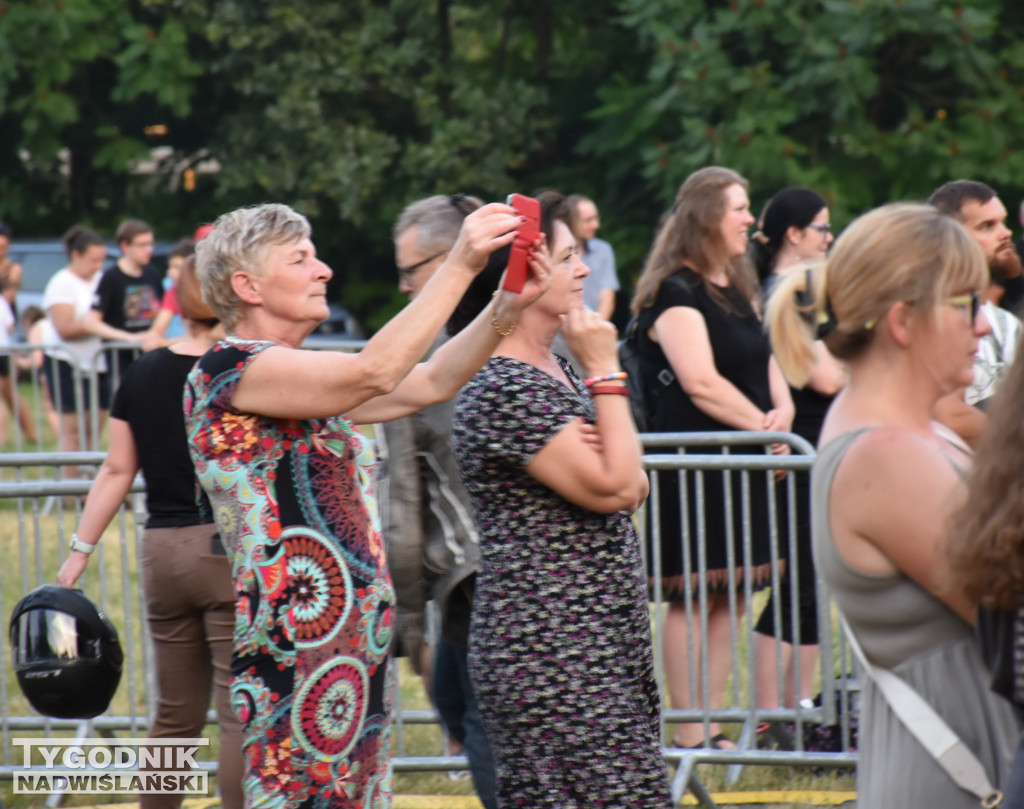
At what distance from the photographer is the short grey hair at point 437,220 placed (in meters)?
3.79

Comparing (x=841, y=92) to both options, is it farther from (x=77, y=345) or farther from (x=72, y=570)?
(x=72, y=570)

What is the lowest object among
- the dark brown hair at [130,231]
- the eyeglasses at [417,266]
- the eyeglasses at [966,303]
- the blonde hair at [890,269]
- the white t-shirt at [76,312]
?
the white t-shirt at [76,312]

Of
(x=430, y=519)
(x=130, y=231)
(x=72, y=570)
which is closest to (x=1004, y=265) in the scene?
(x=430, y=519)

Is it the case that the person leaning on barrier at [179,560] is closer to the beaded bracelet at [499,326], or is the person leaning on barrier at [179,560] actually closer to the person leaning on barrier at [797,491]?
the beaded bracelet at [499,326]

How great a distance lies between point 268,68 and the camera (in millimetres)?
20312

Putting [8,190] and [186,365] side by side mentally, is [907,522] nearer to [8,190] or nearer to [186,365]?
[186,365]

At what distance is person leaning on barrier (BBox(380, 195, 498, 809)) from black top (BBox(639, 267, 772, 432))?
4.77ft

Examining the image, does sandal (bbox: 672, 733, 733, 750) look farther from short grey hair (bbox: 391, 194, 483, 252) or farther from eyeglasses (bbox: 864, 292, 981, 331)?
eyeglasses (bbox: 864, 292, 981, 331)

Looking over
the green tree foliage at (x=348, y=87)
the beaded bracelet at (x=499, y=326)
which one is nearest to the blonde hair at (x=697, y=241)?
the beaded bracelet at (x=499, y=326)

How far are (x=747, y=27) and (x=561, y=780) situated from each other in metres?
13.9

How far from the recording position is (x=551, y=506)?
2.97 m

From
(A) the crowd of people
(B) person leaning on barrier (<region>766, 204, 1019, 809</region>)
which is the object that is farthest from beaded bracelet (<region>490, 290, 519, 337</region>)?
(B) person leaning on barrier (<region>766, 204, 1019, 809</region>)

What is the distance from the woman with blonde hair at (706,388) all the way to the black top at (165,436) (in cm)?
163

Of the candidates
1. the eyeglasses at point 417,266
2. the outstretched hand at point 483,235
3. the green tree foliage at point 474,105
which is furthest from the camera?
the green tree foliage at point 474,105
